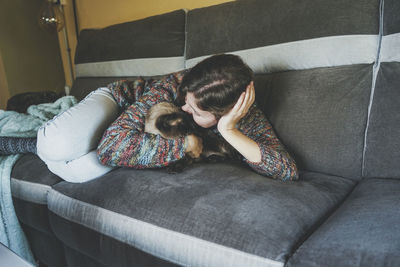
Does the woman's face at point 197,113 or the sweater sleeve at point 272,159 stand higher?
the woman's face at point 197,113

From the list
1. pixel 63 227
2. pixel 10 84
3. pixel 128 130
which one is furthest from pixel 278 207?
pixel 10 84

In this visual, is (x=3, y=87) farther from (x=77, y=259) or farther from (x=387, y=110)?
(x=387, y=110)

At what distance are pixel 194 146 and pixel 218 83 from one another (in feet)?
0.79

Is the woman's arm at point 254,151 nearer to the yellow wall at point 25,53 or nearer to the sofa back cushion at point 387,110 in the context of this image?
the sofa back cushion at point 387,110

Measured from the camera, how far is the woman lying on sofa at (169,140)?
86 cm

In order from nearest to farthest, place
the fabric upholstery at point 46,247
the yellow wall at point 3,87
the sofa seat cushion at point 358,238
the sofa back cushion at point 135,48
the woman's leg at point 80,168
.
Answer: the sofa seat cushion at point 358,238 → the woman's leg at point 80,168 → the fabric upholstery at point 46,247 → the sofa back cushion at point 135,48 → the yellow wall at point 3,87

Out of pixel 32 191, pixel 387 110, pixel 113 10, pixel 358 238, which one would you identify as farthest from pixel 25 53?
pixel 358 238

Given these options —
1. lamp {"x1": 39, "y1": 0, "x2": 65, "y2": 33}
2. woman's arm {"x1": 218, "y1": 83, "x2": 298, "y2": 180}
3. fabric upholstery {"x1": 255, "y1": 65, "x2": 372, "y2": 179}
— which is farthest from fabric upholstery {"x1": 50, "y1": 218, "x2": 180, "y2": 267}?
lamp {"x1": 39, "y1": 0, "x2": 65, "y2": 33}

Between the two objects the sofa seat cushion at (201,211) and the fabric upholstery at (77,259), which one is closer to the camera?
the sofa seat cushion at (201,211)

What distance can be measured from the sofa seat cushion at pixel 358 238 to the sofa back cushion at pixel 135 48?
1.17 m

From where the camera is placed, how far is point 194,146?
0.97 m

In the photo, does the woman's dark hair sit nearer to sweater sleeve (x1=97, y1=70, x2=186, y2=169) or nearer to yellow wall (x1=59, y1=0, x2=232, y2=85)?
sweater sleeve (x1=97, y1=70, x2=186, y2=169)

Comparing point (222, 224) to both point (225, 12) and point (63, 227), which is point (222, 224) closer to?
point (63, 227)

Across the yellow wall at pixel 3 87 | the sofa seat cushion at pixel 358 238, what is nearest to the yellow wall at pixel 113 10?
the yellow wall at pixel 3 87
